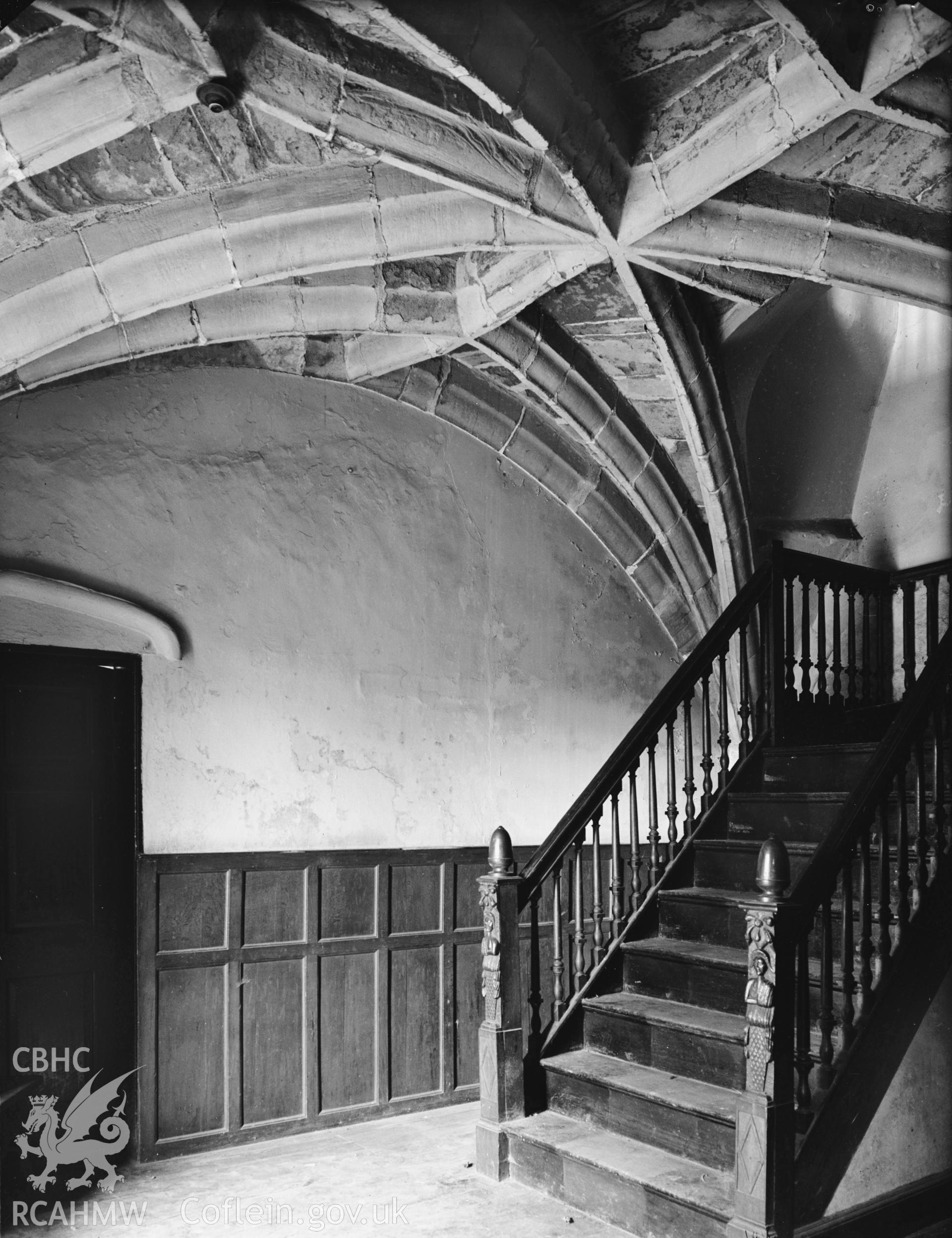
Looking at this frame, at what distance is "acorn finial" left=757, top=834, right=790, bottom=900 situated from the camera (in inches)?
142

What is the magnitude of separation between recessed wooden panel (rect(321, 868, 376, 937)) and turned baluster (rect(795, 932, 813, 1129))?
2726mm

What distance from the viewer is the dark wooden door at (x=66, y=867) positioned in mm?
4867

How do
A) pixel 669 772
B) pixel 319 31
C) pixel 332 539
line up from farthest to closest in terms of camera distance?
pixel 332 539
pixel 669 772
pixel 319 31

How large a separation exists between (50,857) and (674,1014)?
2.88 metres

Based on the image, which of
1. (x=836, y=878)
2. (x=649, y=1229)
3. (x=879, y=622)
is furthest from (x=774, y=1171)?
(x=879, y=622)

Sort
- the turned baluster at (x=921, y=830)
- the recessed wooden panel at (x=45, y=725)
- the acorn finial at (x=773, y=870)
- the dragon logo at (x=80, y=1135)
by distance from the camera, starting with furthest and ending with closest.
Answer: the recessed wooden panel at (x=45, y=725), the dragon logo at (x=80, y=1135), the turned baluster at (x=921, y=830), the acorn finial at (x=773, y=870)

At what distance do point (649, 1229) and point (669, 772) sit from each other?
6.18 ft

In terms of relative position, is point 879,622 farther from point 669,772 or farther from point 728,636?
point 669,772

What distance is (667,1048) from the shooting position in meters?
4.51

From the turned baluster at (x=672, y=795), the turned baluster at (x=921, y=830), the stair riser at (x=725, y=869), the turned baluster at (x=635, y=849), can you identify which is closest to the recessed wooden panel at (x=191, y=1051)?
the turned baluster at (x=635, y=849)

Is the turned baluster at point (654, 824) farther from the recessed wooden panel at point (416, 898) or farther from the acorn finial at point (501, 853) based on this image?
the recessed wooden panel at point (416, 898)

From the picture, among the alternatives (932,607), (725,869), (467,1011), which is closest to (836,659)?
(932,607)

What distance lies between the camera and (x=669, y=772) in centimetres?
504

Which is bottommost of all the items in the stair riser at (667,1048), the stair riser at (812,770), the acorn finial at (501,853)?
the stair riser at (667,1048)
